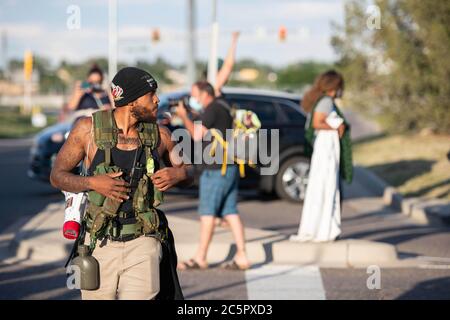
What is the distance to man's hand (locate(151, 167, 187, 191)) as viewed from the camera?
16.4 feet

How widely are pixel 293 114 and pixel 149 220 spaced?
34.4ft

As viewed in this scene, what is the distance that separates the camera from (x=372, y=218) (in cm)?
1338

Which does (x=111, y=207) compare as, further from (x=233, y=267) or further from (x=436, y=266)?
(x=436, y=266)

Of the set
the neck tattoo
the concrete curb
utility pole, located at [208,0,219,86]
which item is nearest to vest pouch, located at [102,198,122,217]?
the neck tattoo

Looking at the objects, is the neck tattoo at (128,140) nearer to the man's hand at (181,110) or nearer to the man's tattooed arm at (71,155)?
the man's tattooed arm at (71,155)

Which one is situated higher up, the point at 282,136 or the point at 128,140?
the point at 128,140

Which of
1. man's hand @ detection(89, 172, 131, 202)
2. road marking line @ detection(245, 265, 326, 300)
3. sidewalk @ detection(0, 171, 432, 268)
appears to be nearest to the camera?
man's hand @ detection(89, 172, 131, 202)

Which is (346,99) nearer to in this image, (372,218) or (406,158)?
(406,158)

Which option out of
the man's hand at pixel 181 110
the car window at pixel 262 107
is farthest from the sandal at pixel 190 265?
the car window at pixel 262 107

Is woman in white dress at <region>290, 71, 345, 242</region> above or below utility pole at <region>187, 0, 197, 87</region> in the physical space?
below

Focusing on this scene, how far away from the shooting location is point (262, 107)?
15.4m

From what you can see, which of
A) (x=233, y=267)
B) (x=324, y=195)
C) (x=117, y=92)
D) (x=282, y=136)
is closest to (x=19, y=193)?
(x=282, y=136)

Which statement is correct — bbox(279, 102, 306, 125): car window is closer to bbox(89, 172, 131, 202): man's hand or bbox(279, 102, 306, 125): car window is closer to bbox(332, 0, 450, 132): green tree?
bbox(332, 0, 450, 132): green tree
